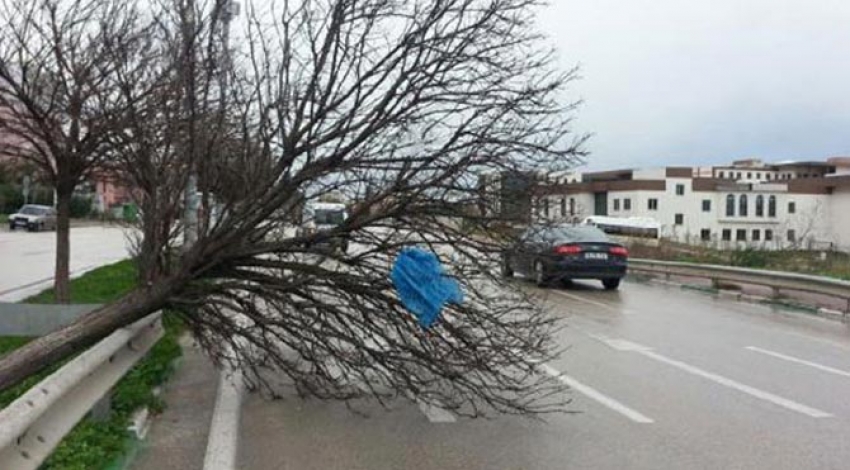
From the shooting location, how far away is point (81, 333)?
19.7 feet

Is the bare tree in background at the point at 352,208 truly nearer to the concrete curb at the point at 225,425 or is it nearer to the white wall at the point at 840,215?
the concrete curb at the point at 225,425

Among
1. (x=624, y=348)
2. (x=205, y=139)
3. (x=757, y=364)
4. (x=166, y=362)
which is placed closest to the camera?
(x=205, y=139)

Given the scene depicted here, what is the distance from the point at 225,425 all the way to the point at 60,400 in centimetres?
204

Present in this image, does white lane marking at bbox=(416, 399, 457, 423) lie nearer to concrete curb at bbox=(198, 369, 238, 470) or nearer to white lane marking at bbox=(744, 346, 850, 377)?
concrete curb at bbox=(198, 369, 238, 470)

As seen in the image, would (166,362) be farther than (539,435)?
Yes

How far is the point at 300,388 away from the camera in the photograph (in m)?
7.06

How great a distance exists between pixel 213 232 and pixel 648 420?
373cm

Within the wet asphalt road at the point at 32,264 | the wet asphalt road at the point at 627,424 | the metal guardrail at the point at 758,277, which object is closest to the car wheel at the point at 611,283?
the metal guardrail at the point at 758,277

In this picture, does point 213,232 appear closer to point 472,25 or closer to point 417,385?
point 417,385

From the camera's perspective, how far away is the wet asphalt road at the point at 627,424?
5777 millimetres

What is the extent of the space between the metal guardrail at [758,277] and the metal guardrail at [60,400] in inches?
539

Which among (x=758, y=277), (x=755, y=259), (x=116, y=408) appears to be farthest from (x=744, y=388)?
(x=755, y=259)

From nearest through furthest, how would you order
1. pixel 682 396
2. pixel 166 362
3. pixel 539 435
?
pixel 539 435, pixel 682 396, pixel 166 362

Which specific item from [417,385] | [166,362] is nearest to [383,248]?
[417,385]
